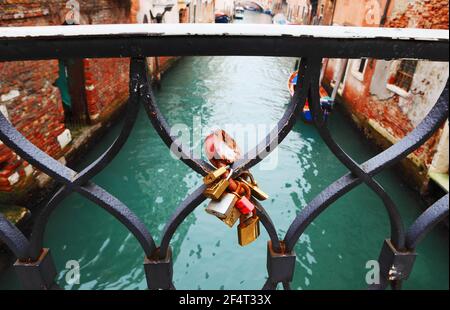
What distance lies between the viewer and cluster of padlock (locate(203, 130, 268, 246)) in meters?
0.61

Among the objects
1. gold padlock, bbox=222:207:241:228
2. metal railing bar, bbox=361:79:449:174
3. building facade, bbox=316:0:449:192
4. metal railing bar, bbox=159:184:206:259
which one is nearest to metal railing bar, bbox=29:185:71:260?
metal railing bar, bbox=159:184:206:259

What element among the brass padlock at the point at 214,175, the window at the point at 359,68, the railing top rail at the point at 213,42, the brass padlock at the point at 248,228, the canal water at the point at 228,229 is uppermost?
the railing top rail at the point at 213,42

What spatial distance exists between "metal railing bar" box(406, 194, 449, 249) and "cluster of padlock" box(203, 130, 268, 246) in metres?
0.36

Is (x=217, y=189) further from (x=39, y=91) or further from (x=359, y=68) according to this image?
(x=359, y=68)

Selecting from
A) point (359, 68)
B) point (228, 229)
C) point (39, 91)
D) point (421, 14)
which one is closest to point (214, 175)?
point (228, 229)

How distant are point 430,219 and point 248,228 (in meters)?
0.39

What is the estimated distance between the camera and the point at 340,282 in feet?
11.8

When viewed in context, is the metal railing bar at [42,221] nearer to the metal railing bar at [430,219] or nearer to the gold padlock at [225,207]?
the gold padlock at [225,207]

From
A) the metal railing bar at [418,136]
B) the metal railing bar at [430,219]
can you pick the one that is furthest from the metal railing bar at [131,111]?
the metal railing bar at [430,219]

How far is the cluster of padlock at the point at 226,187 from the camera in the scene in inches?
24.2

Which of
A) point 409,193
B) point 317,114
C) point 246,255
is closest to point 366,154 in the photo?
point 409,193

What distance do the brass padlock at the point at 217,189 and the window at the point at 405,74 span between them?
555 cm

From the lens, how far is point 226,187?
2.06 ft

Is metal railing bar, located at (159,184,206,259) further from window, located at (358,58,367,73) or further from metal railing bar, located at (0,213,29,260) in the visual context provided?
window, located at (358,58,367,73)
